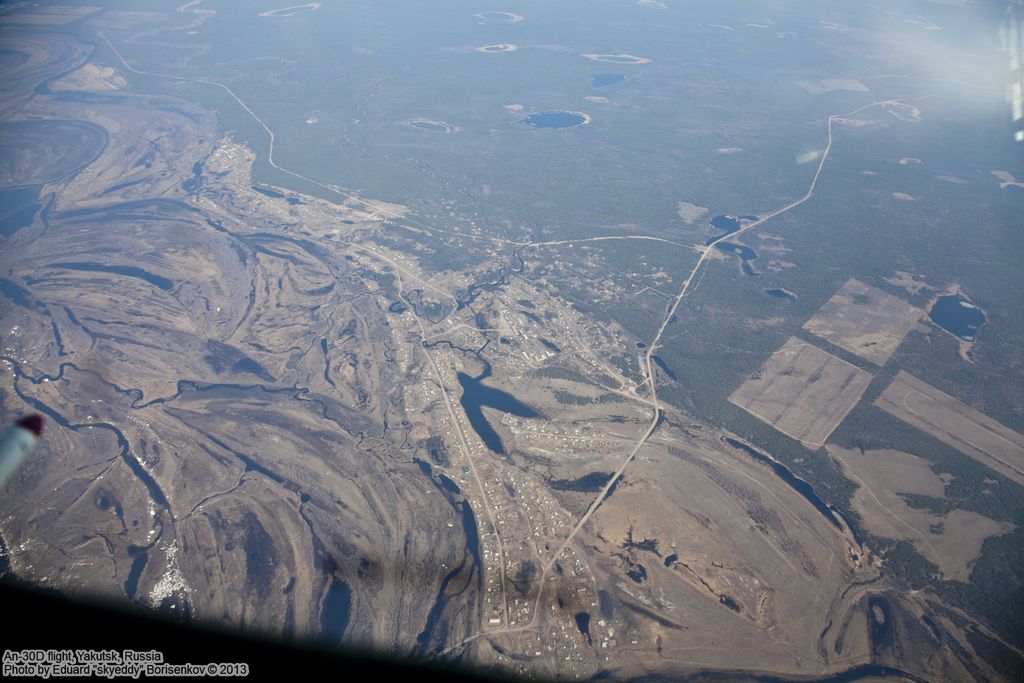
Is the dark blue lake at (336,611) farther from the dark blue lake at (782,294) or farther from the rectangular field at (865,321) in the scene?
the dark blue lake at (782,294)

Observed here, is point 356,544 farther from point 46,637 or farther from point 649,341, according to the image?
point 649,341

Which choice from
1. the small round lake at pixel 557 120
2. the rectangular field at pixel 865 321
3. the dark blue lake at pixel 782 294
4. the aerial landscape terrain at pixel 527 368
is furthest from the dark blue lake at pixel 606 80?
the rectangular field at pixel 865 321

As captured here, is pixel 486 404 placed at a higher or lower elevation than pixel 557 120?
lower

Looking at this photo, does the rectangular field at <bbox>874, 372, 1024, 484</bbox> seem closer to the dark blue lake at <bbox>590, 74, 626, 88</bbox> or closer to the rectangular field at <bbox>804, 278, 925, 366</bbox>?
the rectangular field at <bbox>804, 278, 925, 366</bbox>

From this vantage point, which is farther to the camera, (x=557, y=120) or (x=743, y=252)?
(x=557, y=120)

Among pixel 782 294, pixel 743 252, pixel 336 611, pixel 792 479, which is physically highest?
pixel 743 252

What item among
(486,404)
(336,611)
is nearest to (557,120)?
(486,404)

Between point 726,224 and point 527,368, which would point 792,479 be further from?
point 726,224
